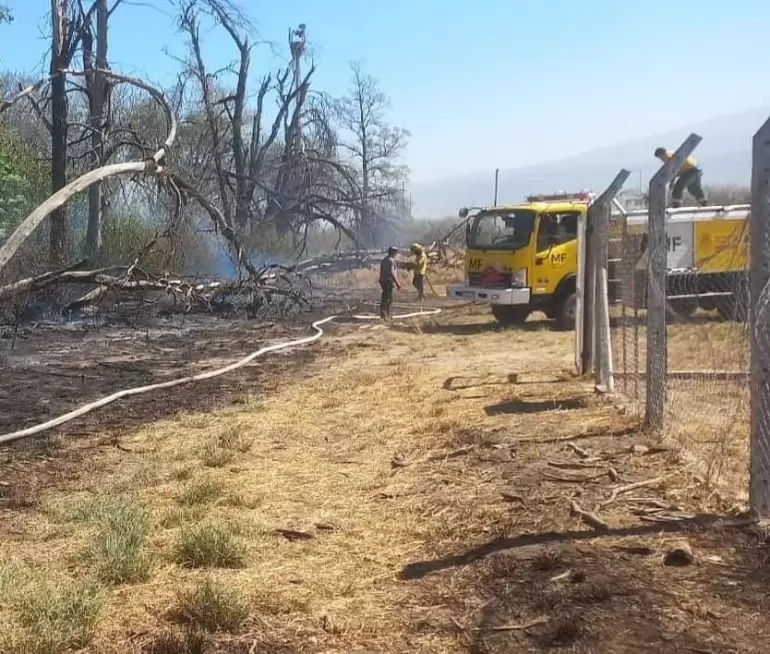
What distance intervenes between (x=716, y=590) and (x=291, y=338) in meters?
12.0

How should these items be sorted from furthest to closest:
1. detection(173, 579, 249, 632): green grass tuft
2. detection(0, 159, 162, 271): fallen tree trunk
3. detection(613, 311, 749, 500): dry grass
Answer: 1. detection(0, 159, 162, 271): fallen tree trunk
2. detection(613, 311, 749, 500): dry grass
3. detection(173, 579, 249, 632): green grass tuft

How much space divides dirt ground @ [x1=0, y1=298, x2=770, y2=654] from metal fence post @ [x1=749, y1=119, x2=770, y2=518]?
29 centimetres

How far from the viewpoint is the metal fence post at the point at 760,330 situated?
4785mm

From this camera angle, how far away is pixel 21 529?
5.78 meters

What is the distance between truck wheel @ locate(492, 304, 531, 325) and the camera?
667 inches

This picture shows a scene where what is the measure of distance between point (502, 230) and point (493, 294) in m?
1.23

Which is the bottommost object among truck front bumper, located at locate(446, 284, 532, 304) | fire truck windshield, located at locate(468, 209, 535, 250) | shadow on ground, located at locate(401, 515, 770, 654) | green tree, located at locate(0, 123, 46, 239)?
shadow on ground, located at locate(401, 515, 770, 654)

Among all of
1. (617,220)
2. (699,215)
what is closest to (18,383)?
(617,220)

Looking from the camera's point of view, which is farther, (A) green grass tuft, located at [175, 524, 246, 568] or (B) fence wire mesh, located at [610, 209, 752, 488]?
(B) fence wire mesh, located at [610, 209, 752, 488]

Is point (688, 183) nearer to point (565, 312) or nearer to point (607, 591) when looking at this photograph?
point (565, 312)

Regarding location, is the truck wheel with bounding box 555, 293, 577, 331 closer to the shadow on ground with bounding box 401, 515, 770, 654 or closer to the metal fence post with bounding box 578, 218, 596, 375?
the metal fence post with bounding box 578, 218, 596, 375

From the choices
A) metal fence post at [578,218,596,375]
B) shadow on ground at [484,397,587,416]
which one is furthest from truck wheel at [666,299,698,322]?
shadow on ground at [484,397,587,416]

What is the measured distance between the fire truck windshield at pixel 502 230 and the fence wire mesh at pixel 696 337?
2.49 metres

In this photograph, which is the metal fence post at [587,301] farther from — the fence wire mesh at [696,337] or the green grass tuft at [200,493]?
the green grass tuft at [200,493]
